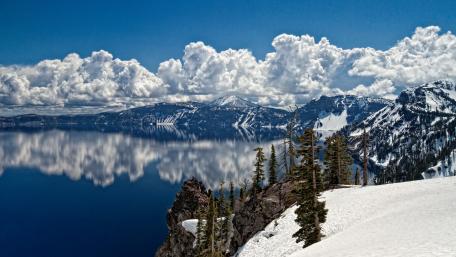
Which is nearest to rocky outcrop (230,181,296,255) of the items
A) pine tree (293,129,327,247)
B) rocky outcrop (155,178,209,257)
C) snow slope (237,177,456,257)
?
snow slope (237,177,456,257)

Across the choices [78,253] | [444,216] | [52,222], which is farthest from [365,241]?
[52,222]

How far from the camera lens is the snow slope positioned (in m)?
20.1

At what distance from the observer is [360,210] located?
42.9m

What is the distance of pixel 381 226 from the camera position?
28859mm

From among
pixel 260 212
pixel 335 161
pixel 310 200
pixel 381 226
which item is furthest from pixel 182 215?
pixel 381 226

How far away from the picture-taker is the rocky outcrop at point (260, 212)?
63375 millimetres

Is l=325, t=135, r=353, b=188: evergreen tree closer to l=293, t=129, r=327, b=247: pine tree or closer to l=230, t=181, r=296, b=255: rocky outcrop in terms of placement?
l=230, t=181, r=296, b=255: rocky outcrop

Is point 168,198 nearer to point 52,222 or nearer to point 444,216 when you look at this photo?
point 52,222

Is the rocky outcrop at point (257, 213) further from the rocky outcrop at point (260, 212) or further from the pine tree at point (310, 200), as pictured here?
the pine tree at point (310, 200)

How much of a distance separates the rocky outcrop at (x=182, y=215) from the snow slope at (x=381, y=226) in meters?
33.9

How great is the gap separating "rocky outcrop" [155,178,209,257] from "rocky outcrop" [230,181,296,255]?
21748mm

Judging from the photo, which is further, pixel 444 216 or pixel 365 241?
pixel 444 216

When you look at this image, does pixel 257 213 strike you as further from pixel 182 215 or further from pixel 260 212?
pixel 182 215

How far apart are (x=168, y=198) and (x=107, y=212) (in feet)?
114
